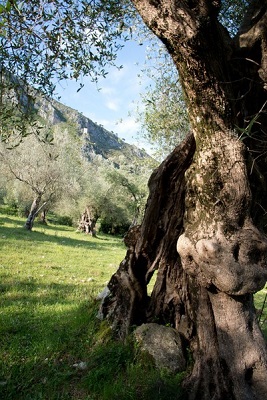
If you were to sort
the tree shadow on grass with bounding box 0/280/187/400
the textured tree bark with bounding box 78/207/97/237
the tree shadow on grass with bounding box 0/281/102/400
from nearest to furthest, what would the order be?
the tree shadow on grass with bounding box 0/280/187/400, the tree shadow on grass with bounding box 0/281/102/400, the textured tree bark with bounding box 78/207/97/237

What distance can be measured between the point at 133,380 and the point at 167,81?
10.1 m

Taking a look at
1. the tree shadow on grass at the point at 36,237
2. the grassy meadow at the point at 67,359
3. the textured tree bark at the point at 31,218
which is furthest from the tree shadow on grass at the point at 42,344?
the textured tree bark at the point at 31,218

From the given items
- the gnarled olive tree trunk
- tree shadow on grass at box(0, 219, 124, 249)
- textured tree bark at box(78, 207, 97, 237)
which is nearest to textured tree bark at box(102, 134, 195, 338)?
the gnarled olive tree trunk

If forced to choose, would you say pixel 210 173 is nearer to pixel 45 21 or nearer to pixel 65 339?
pixel 65 339

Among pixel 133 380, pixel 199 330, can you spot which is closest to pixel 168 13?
pixel 199 330

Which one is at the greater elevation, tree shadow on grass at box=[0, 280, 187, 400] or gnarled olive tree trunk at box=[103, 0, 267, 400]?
gnarled olive tree trunk at box=[103, 0, 267, 400]

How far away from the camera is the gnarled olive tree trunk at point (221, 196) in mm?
3676

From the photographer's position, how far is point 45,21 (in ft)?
21.9

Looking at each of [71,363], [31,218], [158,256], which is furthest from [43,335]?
[31,218]

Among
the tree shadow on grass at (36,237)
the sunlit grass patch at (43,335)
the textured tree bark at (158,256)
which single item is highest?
the textured tree bark at (158,256)

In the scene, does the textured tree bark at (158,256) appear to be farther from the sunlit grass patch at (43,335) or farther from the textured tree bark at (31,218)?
the textured tree bark at (31,218)

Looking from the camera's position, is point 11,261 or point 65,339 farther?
point 11,261

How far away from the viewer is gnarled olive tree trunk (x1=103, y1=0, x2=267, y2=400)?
3676mm

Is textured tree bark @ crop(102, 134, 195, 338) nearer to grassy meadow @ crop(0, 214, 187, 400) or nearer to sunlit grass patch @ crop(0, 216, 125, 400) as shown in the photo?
grassy meadow @ crop(0, 214, 187, 400)
